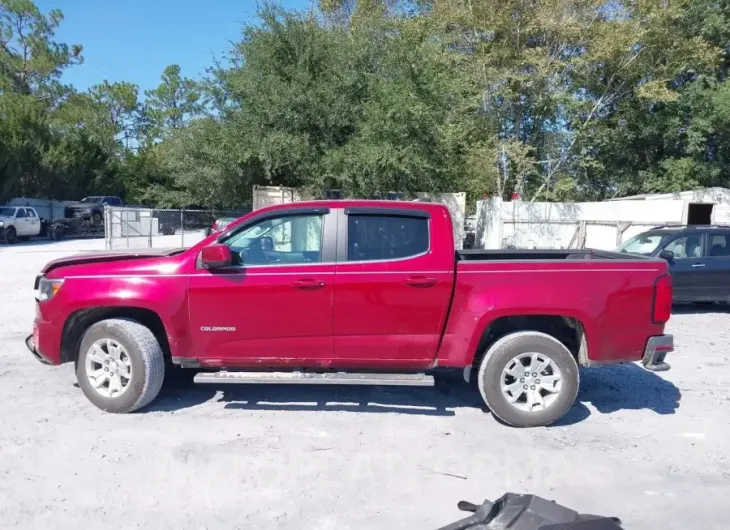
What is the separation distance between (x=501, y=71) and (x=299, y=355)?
2104 centimetres

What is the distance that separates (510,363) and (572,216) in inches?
671

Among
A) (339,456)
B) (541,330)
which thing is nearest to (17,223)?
(339,456)

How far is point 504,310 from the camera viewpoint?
17.5 feet

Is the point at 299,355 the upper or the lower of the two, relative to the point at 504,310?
lower

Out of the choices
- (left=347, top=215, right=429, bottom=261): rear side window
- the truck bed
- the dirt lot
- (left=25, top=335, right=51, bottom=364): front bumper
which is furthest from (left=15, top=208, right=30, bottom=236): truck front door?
(left=347, top=215, right=429, bottom=261): rear side window

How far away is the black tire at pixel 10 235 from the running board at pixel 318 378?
25896mm

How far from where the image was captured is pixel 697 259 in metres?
11.1

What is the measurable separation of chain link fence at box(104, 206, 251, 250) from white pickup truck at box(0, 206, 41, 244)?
7.75 m

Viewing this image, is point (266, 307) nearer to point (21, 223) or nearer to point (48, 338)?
point (48, 338)

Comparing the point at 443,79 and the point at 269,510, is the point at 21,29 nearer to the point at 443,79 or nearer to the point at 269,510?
the point at 443,79

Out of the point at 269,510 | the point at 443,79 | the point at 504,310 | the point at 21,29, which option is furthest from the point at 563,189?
the point at 21,29

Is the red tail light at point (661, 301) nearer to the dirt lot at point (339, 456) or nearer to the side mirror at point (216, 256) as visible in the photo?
the dirt lot at point (339, 456)

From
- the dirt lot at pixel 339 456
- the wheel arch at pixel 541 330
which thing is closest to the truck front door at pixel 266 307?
the dirt lot at pixel 339 456

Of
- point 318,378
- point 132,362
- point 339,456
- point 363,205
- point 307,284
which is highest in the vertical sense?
point 363,205
